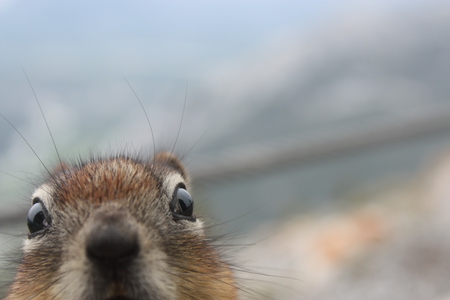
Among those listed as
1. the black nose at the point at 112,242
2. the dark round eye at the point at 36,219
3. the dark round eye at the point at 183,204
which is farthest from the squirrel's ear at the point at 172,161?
the black nose at the point at 112,242

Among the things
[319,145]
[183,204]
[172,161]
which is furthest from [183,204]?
[319,145]

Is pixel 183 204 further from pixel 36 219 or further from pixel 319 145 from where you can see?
pixel 319 145

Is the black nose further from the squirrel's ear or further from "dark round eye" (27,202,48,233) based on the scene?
the squirrel's ear

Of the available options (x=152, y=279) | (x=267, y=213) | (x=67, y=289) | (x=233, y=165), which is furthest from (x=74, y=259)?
(x=267, y=213)

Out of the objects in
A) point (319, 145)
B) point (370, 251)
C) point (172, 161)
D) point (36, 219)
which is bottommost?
point (36, 219)

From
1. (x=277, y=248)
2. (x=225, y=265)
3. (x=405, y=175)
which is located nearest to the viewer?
(x=225, y=265)

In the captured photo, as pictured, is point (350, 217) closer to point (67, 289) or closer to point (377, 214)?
point (377, 214)

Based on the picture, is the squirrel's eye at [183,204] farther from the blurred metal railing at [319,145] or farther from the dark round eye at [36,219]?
the blurred metal railing at [319,145]
